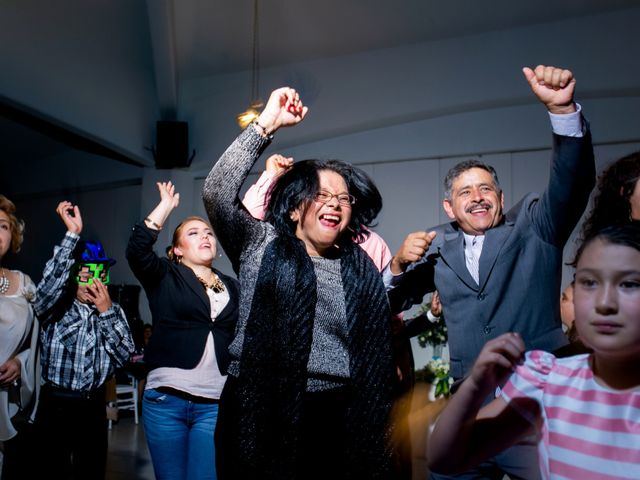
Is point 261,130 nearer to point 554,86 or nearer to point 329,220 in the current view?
point 329,220

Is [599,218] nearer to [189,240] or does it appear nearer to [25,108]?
[189,240]

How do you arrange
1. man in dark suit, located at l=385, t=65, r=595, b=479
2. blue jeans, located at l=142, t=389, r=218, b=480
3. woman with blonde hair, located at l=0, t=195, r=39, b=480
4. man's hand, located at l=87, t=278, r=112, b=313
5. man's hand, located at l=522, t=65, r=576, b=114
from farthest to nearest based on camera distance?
man's hand, located at l=87, t=278, r=112, b=313, woman with blonde hair, located at l=0, t=195, r=39, b=480, blue jeans, located at l=142, t=389, r=218, b=480, man in dark suit, located at l=385, t=65, r=595, b=479, man's hand, located at l=522, t=65, r=576, b=114

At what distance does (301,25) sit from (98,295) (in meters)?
3.74

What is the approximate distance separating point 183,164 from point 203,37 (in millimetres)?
1684

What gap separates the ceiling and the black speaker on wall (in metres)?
0.41

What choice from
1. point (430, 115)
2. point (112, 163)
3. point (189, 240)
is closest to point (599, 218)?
point (189, 240)

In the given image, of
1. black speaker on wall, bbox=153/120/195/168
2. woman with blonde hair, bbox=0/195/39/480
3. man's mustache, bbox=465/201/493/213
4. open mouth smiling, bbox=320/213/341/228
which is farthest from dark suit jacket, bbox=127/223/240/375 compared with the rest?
black speaker on wall, bbox=153/120/195/168

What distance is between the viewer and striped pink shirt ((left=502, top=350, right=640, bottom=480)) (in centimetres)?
92

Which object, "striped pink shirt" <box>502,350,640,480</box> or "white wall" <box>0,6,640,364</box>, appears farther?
"white wall" <box>0,6,640,364</box>

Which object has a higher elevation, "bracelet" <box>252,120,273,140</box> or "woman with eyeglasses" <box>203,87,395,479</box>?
"bracelet" <box>252,120,273,140</box>

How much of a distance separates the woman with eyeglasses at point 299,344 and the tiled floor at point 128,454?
110 inches

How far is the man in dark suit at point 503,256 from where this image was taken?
62.6 inches

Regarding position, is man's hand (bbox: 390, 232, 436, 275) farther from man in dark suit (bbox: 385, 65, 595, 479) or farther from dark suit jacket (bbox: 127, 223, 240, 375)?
dark suit jacket (bbox: 127, 223, 240, 375)

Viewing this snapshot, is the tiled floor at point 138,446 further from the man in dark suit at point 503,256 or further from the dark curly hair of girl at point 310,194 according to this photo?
the dark curly hair of girl at point 310,194
